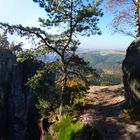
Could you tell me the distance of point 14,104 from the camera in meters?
62.7

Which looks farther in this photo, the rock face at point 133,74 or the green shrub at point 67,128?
the rock face at point 133,74

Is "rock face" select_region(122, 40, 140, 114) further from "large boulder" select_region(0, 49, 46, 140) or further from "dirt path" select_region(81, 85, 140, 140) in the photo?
"large boulder" select_region(0, 49, 46, 140)

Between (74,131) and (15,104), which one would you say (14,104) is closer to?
(15,104)

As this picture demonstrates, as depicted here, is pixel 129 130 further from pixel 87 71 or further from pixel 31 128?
pixel 31 128

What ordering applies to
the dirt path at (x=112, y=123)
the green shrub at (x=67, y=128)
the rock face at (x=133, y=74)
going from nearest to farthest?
the dirt path at (x=112, y=123) → the green shrub at (x=67, y=128) → the rock face at (x=133, y=74)

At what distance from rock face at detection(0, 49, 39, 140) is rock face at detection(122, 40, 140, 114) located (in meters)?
39.6

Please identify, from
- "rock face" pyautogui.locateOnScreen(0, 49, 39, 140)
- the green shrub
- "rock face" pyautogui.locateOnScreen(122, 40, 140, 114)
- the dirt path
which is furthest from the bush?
"rock face" pyautogui.locateOnScreen(0, 49, 39, 140)

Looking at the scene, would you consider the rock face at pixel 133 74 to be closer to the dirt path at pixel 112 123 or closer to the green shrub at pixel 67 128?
the dirt path at pixel 112 123

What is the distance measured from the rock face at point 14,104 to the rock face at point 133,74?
3957 cm

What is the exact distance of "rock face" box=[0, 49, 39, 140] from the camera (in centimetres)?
5916

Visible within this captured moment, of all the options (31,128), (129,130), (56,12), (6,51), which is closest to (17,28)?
(56,12)

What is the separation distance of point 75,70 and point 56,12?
455 cm

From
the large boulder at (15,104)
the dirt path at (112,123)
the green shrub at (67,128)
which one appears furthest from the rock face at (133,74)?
the large boulder at (15,104)

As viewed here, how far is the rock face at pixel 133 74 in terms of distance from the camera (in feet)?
60.8
